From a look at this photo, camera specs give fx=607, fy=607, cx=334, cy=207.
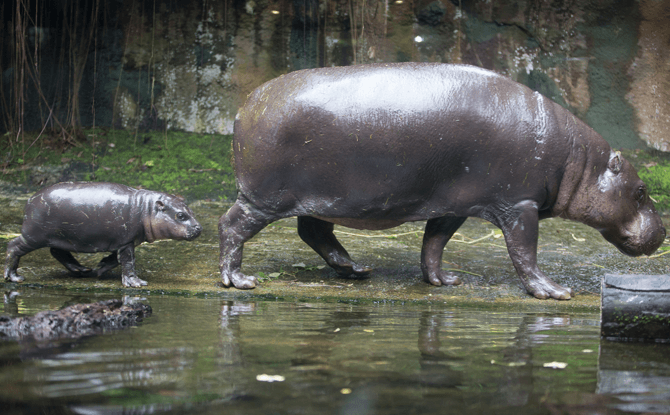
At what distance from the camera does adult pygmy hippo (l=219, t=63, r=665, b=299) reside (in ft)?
13.4

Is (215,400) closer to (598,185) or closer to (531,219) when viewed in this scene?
(531,219)

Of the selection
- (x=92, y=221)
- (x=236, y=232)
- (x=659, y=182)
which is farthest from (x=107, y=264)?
(x=659, y=182)

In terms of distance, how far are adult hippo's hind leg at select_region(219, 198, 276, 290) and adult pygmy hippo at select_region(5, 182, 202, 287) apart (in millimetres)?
379

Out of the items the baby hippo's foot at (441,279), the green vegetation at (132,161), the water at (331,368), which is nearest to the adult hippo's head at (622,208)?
the baby hippo's foot at (441,279)

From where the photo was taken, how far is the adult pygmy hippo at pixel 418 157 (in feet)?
13.4

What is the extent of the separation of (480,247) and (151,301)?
10.6ft

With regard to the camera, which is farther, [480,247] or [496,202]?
[480,247]

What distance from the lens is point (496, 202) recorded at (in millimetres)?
4184

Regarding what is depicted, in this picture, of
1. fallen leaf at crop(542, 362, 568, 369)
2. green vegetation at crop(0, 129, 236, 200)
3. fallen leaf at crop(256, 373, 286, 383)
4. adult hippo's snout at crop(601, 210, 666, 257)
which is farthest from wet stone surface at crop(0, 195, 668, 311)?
fallen leaf at crop(256, 373, 286, 383)

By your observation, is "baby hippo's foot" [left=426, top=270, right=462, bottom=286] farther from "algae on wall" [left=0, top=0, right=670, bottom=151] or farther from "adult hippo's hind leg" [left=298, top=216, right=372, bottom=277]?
"algae on wall" [left=0, top=0, right=670, bottom=151]

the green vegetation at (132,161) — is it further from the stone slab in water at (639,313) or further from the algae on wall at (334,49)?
the stone slab in water at (639,313)

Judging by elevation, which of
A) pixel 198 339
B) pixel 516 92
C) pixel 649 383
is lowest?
pixel 198 339

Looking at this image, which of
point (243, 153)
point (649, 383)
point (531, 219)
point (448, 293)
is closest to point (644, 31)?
point (531, 219)

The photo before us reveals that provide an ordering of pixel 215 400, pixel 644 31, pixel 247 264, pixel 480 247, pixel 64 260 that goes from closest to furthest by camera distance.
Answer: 1. pixel 215 400
2. pixel 64 260
3. pixel 247 264
4. pixel 480 247
5. pixel 644 31
